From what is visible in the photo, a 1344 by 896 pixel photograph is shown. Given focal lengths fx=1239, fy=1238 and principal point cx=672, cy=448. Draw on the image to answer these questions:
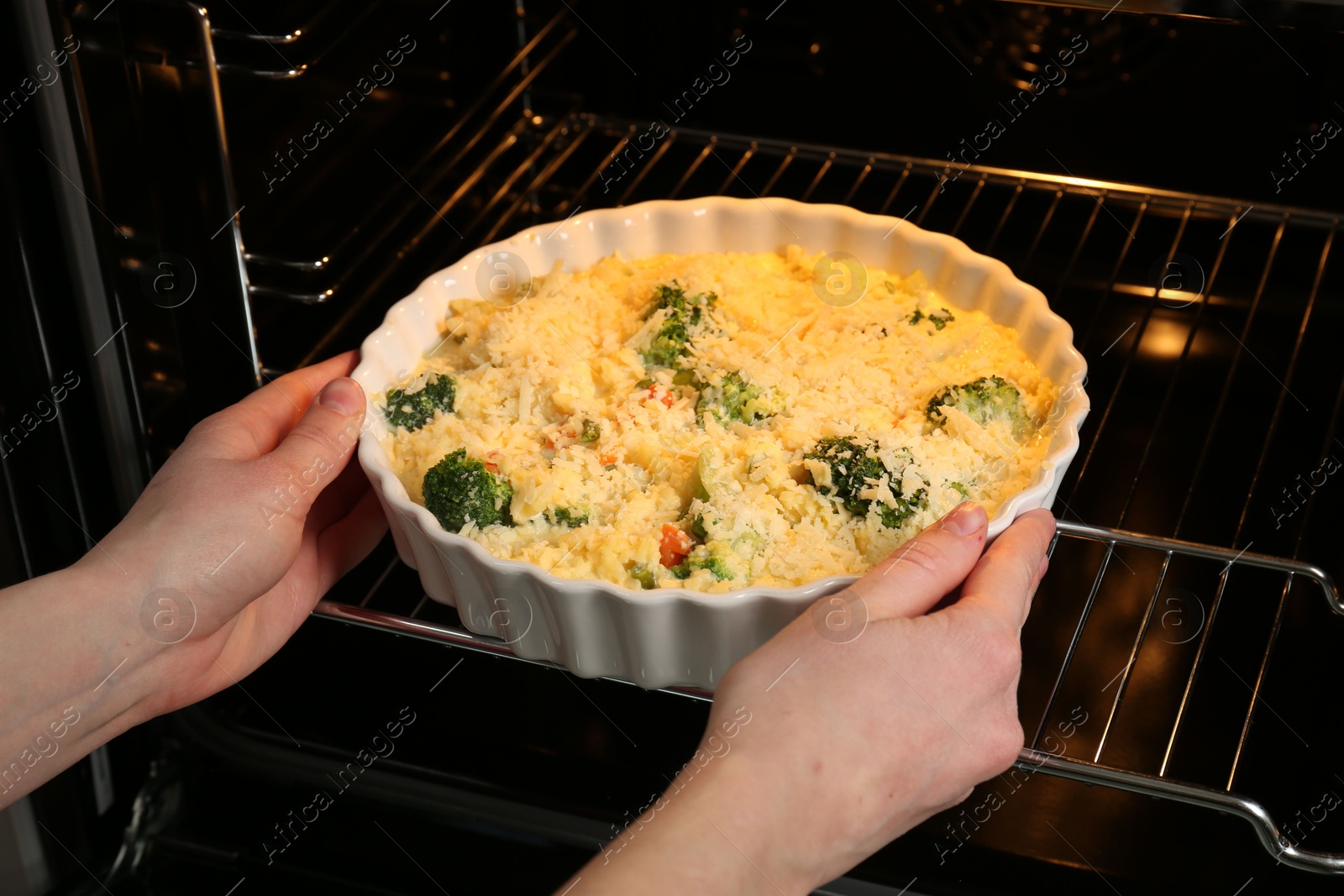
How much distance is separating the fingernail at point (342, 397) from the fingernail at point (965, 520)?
0.60m

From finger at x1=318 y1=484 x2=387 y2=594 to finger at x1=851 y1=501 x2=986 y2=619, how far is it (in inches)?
25.6

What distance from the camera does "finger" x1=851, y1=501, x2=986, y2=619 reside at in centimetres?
102

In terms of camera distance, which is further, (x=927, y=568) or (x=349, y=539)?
(x=349, y=539)

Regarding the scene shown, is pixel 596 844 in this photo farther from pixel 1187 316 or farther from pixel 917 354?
pixel 1187 316

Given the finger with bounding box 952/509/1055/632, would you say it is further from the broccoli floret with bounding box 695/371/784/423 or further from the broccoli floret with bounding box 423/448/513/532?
→ the broccoli floret with bounding box 423/448/513/532

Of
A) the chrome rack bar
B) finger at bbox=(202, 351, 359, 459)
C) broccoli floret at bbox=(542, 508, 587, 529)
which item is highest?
finger at bbox=(202, 351, 359, 459)

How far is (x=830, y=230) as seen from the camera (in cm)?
156

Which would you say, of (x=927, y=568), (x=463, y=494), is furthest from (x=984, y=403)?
(x=463, y=494)

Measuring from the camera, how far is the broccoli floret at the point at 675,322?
4.59 ft

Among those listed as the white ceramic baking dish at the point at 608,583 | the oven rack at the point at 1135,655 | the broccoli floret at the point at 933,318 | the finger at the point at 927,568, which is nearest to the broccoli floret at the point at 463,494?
the white ceramic baking dish at the point at 608,583

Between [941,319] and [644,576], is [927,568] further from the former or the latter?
[941,319]

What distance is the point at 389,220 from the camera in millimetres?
1699

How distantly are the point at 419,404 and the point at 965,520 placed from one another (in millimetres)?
612

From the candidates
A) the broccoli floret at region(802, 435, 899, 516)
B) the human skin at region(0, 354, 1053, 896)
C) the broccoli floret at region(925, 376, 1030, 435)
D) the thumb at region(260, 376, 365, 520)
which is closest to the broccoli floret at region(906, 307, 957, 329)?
the broccoli floret at region(925, 376, 1030, 435)
